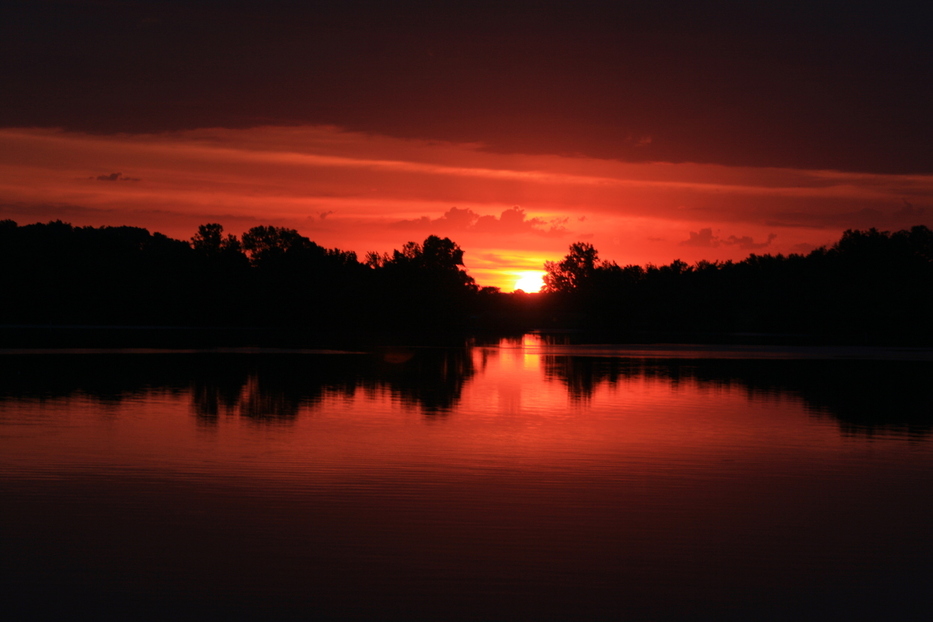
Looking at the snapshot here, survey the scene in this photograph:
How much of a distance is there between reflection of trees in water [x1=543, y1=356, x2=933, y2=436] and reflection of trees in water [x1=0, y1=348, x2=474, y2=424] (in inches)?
220

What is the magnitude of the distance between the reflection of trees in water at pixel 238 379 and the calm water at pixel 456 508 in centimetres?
37

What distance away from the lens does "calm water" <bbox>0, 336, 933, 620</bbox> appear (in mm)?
8812

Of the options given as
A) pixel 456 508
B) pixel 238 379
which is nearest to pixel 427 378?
pixel 238 379

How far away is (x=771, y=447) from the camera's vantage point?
60.5ft

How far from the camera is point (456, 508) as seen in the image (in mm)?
12320

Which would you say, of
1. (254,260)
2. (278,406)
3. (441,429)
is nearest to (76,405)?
(278,406)

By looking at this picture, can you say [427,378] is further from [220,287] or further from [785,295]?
[785,295]

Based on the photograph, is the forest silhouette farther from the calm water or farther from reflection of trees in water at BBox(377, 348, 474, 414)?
the calm water

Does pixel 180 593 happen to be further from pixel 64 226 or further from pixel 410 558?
pixel 64 226

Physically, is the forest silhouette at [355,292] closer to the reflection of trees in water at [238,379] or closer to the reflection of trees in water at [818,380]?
the reflection of trees in water at [818,380]

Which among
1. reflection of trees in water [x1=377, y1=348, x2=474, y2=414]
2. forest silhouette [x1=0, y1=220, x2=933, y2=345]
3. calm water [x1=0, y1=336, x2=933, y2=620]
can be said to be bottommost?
calm water [x1=0, y1=336, x2=933, y2=620]

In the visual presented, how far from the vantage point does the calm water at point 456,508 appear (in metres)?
8.81

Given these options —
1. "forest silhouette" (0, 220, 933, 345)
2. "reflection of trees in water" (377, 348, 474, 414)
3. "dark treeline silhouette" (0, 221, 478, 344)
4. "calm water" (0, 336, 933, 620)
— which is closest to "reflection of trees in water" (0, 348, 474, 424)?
"reflection of trees in water" (377, 348, 474, 414)

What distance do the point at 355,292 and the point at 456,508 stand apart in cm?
11265
